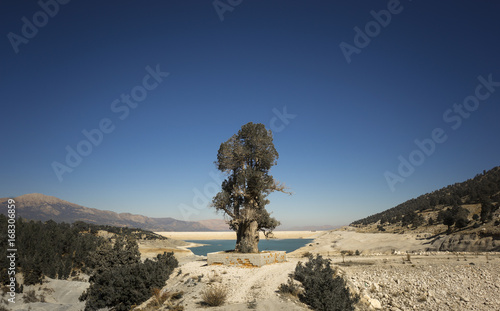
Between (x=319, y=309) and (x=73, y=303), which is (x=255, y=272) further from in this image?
(x=73, y=303)

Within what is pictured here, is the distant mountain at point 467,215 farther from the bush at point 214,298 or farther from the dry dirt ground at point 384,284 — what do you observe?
the bush at point 214,298

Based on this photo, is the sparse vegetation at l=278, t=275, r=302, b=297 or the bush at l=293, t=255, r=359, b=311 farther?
the sparse vegetation at l=278, t=275, r=302, b=297

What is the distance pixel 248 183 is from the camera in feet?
77.4

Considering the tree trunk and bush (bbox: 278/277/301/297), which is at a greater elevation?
the tree trunk

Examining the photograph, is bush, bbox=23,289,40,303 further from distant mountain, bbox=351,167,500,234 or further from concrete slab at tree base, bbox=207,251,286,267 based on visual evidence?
distant mountain, bbox=351,167,500,234

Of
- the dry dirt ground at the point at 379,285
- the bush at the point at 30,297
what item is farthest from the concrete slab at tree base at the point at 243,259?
the bush at the point at 30,297

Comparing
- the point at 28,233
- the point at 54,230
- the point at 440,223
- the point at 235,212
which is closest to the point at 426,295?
the point at 235,212

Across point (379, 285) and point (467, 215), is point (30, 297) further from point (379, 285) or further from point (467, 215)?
point (467, 215)

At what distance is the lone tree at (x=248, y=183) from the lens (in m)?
23.1

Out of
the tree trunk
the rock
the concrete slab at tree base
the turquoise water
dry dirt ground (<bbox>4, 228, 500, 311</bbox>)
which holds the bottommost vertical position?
the turquoise water

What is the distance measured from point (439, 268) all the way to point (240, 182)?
15242mm

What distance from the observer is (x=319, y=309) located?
12656mm

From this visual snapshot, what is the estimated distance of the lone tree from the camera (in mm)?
23125

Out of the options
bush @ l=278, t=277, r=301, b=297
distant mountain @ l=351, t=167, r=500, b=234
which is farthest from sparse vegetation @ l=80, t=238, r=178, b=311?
distant mountain @ l=351, t=167, r=500, b=234
